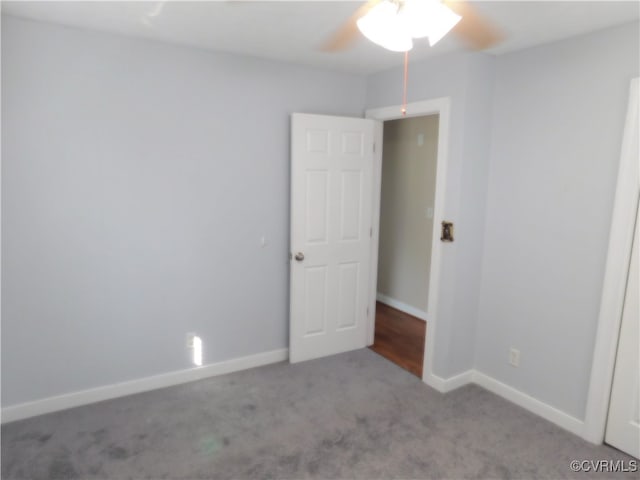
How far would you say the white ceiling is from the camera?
6.63 ft

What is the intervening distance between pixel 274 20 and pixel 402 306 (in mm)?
3459

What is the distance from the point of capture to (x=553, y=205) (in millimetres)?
2592

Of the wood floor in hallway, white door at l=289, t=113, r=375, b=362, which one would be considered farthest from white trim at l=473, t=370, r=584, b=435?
white door at l=289, t=113, r=375, b=362

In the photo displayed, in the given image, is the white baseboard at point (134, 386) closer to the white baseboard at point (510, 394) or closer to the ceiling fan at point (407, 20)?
the white baseboard at point (510, 394)

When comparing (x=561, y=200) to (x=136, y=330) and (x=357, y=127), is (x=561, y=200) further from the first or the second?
(x=136, y=330)

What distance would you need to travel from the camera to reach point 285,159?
3.24 m

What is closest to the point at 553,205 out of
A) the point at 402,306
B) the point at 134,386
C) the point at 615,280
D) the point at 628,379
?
the point at 615,280

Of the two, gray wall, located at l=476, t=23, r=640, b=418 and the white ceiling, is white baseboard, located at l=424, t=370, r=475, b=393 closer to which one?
gray wall, located at l=476, t=23, r=640, b=418

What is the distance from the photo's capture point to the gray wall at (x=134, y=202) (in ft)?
7.98

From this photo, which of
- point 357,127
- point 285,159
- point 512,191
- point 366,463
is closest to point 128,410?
point 366,463

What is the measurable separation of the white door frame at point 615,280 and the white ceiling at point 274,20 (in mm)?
496

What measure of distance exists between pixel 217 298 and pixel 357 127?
1692mm

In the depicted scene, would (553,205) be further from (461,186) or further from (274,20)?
(274,20)

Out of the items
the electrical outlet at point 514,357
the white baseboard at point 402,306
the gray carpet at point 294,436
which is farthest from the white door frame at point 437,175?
the white baseboard at point 402,306
